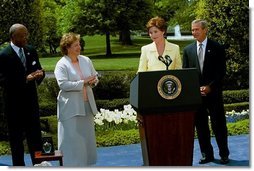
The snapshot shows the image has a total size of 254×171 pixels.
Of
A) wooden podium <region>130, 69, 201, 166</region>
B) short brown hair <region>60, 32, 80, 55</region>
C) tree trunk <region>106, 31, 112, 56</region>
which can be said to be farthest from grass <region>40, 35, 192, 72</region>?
wooden podium <region>130, 69, 201, 166</region>

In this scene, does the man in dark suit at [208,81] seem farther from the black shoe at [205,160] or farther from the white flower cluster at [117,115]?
the white flower cluster at [117,115]

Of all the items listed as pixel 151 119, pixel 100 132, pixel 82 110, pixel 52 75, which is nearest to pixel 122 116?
pixel 100 132

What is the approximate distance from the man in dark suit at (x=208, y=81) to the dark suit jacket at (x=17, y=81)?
1.25 m

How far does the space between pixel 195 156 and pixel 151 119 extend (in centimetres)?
103

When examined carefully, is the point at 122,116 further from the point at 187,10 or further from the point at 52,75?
the point at 187,10

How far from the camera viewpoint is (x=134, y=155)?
5020 millimetres

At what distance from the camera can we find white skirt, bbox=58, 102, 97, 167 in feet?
14.6

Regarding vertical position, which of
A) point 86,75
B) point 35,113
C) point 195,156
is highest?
point 86,75

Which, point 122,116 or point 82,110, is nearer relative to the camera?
point 82,110

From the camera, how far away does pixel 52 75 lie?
5.28 metres

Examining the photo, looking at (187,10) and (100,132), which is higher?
(187,10)

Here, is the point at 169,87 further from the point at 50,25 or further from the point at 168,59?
the point at 50,25

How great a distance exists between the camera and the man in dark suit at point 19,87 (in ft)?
15.1

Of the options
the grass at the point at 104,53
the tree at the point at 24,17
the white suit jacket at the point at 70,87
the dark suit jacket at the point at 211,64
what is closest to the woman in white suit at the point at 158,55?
the dark suit jacket at the point at 211,64
